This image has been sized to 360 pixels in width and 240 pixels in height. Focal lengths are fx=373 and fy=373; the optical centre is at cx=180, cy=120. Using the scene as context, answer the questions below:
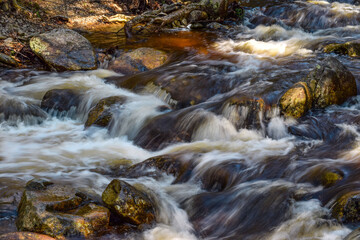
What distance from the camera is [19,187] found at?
15.9 feet

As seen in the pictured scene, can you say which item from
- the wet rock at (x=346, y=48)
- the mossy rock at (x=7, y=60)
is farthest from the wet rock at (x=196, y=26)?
the mossy rock at (x=7, y=60)

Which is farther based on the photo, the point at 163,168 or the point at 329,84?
the point at 329,84


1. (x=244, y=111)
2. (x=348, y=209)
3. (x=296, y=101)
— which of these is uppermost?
(x=296, y=101)

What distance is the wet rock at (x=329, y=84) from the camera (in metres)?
6.69

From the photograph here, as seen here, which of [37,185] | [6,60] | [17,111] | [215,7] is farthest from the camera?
[215,7]

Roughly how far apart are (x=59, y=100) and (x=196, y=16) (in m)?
7.25

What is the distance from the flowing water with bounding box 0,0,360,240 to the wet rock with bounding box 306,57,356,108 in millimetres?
189

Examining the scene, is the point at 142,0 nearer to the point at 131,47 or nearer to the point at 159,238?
the point at 131,47

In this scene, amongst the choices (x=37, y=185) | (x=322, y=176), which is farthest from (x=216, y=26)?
(x=37, y=185)

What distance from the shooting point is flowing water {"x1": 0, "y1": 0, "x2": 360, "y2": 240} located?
426 centimetres

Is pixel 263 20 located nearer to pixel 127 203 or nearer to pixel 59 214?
pixel 127 203

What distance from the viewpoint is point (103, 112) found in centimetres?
752

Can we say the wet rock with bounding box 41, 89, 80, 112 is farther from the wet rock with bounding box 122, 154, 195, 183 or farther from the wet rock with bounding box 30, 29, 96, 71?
the wet rock with bounding box 122, 154, 195, 183

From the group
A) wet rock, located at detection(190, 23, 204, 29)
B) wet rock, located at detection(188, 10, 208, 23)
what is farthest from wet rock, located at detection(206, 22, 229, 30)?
wet rock, located at detection(188, 10, 208, 23)
